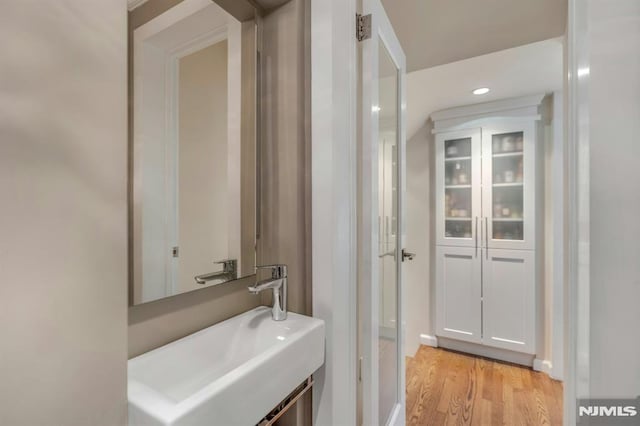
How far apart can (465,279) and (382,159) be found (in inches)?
77.1

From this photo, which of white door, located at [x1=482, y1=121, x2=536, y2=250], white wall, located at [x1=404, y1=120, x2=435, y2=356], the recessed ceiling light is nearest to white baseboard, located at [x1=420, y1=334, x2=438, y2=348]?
white wall, located at [x1=404, y1=120, x2=435, y2=356]

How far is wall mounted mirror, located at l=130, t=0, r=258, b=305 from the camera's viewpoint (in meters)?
0.79

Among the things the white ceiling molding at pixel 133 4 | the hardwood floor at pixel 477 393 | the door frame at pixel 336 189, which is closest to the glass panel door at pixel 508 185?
the hardwood floor at pixel 477 393

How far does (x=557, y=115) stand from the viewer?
2316 millimetres

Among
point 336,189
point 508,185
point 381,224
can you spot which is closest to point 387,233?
point 381,224

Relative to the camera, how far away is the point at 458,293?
275 cm

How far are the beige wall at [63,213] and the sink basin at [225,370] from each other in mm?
95

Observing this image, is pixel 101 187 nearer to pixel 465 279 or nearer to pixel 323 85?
pixel 323 85

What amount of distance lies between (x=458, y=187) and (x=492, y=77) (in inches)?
39.5

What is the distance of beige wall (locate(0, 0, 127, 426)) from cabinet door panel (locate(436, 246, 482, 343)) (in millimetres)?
2788

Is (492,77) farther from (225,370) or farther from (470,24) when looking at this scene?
(225,370)

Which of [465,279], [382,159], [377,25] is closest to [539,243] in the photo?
[465,279]

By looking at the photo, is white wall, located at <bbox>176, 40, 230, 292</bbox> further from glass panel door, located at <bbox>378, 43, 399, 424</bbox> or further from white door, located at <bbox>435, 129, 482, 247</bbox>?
white door, located at <bbox>435, 129, 482, 247</bbox>

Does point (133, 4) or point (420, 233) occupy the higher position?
point (133, 4)
